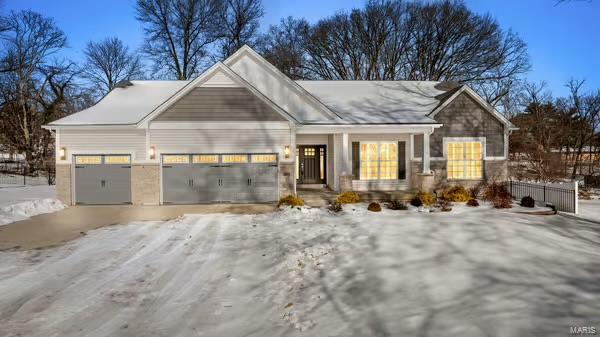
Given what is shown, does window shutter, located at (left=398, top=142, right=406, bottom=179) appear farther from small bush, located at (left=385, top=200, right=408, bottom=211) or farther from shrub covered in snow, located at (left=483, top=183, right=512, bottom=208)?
small bush, located at (left=385, top=200, right=408, bottom=211)

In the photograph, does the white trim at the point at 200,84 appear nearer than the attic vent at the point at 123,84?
Yes

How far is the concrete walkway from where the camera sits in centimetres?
942

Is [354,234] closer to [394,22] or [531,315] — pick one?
[531,315]

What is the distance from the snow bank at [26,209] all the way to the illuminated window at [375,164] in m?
12.8

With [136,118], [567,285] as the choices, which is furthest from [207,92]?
[567,285]

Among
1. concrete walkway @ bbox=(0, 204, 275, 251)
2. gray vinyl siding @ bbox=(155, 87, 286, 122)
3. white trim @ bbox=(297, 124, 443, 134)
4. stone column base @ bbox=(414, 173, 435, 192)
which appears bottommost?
concrete walkway @ bbox=(0, 204, 275, 251)

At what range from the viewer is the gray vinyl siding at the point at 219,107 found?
577 inches

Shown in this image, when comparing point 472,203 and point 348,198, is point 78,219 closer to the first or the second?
point 348,198

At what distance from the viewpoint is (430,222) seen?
34.4 ft

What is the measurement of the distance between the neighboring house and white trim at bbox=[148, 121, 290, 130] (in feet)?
0.13

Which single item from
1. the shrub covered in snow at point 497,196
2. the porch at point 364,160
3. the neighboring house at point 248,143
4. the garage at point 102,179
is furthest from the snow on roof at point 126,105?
the shrub covered in snow at point 497,196

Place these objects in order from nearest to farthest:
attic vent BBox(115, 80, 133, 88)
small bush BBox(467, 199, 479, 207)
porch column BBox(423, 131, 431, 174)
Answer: small bush BBox(467, 199, 479, 207) → porch column BBox(423, 131, 431, 174) → attic vent BBox(115, 80, 133, 88)

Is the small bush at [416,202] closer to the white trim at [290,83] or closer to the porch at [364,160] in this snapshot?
the porch at [364,160]

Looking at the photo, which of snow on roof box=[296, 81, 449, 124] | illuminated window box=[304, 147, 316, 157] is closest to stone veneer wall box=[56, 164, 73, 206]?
illuminated window box=[304, 147, 316, 157]
